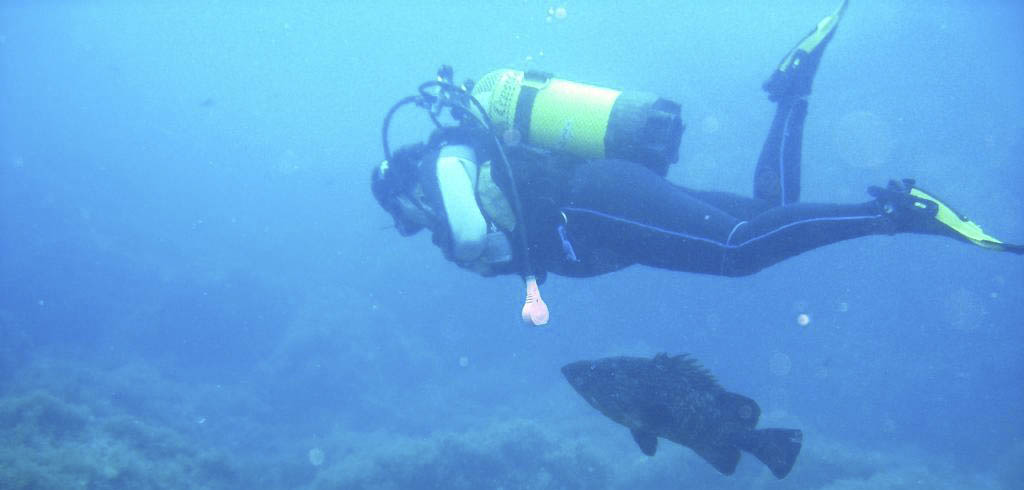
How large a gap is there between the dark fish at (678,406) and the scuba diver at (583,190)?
0.56 m

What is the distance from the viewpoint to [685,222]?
3.64 m

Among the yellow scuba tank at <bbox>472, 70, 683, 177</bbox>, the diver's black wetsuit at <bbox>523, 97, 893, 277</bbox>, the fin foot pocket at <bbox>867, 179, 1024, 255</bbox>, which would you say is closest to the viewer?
the fin foot pocket at <bbox>867, 179, 1024, 255</bbox>

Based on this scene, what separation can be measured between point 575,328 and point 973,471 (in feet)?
40.7

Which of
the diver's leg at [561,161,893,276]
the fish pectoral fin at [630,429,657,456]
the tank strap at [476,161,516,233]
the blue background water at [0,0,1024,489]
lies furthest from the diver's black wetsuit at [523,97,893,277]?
the blue background water at [0,0,1024,489]

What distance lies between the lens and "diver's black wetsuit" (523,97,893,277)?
10.8 feet

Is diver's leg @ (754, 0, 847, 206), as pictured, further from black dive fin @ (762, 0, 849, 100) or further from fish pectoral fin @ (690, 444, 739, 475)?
fish pectoral fin @ (690, 444, 739, 475)

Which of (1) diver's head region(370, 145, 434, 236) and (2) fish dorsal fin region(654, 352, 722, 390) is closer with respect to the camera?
(2) fish dorsal fin region(654, 352, 722, 390)

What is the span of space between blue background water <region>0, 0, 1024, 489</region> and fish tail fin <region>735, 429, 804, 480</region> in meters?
7.99

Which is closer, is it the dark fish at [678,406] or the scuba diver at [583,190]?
the dark fish at [678,406]

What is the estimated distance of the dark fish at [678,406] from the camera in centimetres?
317

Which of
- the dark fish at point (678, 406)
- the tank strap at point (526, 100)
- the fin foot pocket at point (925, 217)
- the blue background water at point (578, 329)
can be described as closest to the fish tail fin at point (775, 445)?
the dark fish at point (678, 406)

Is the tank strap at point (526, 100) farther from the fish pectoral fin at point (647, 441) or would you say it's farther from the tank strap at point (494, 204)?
the fish pectoral fin at point (647, 441)

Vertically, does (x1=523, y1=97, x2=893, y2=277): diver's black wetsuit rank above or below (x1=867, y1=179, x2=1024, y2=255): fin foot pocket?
above

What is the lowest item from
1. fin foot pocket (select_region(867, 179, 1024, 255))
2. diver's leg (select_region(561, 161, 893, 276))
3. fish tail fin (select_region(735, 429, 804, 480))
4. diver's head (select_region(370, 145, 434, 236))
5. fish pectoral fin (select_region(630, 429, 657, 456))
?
fish tail fin (select_region(735, 429, 804, 480))
